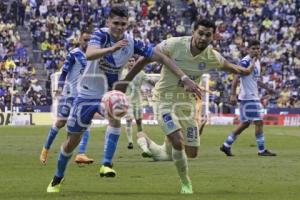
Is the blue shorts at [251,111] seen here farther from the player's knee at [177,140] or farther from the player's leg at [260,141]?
the player's knee at [177,140]

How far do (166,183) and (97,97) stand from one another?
6.60 feet

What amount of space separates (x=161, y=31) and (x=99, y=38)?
4021 centimetres

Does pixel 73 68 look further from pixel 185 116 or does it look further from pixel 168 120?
pixel 168 120

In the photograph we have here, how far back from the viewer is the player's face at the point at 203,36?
12570 millimetres

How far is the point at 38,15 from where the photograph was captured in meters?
50.6

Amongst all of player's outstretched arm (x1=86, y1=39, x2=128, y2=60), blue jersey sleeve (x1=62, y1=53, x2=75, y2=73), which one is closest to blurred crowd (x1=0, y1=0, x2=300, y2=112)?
blue jersey sleeve (x1=62, y1=53, x2=75, y2=73)

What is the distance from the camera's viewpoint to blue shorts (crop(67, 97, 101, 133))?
1192 centimetres

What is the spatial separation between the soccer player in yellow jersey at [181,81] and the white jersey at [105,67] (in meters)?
0.23

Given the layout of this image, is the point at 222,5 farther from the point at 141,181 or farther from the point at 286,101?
the point at 141,181

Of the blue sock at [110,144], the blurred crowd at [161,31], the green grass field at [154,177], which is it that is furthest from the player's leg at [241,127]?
the blurred crowd at [161,31]

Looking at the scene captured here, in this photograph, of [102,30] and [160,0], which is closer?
[102,30]

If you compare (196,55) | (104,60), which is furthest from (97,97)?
(196,55)

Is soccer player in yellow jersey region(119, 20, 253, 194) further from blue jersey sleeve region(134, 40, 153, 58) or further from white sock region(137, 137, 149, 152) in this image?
white sock region(137, 137, 149, 152)

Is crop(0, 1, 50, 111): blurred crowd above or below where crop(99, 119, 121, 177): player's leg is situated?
below
